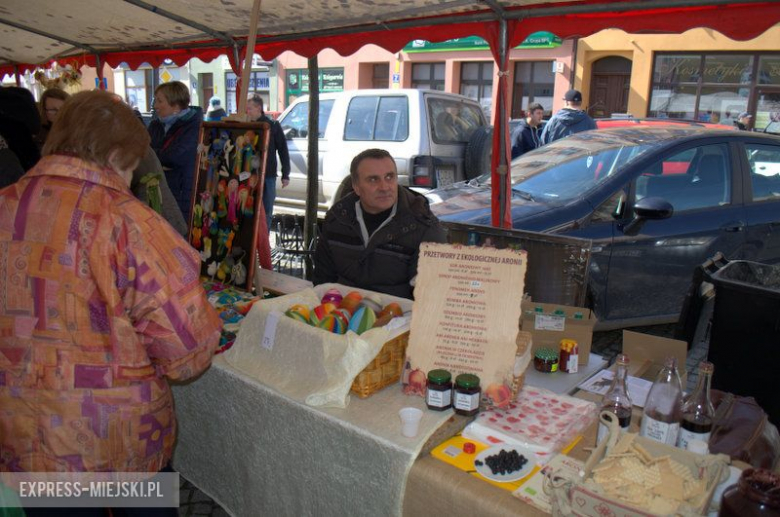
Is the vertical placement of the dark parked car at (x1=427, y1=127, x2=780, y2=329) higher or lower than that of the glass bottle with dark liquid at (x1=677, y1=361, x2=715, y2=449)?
higher

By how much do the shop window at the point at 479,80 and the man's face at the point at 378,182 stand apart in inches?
632

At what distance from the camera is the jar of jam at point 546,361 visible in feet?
7.54

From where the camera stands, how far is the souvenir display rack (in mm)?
3293

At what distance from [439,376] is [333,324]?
0.44 m

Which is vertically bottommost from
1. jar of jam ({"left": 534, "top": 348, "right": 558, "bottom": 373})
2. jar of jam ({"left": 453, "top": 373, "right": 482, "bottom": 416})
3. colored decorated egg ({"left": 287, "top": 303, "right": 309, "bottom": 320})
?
jar of jam ({"left": 534, "top": 348, "right": 558, "bottom": 373})

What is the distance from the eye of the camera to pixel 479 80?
1852 centimetres

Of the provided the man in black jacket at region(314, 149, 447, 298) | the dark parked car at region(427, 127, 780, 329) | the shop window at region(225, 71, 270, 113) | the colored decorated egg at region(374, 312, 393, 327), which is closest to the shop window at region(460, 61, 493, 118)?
the shop window at region(225, 71, 270, 113)

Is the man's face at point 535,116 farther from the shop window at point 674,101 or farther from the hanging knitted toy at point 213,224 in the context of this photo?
the shop window at point 674,101

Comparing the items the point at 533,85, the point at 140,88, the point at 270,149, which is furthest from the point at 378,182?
the point at 140,88

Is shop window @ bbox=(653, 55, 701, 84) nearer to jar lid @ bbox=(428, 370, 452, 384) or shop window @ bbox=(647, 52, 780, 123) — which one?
shop window @ bbox=(647, 52, 780, 123)

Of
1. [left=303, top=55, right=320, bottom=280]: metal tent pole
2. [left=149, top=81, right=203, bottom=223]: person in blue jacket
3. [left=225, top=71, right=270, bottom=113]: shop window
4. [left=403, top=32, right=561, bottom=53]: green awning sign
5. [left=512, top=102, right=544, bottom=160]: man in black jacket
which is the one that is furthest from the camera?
[left=225, top=71, right=270, bottom=113]: shop window

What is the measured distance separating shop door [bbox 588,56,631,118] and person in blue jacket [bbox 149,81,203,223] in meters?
14.3

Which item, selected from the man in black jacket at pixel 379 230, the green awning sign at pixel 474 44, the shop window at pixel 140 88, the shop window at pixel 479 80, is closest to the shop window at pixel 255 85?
the shop window at pixel 140 88

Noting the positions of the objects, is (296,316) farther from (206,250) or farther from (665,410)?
(206,250)
